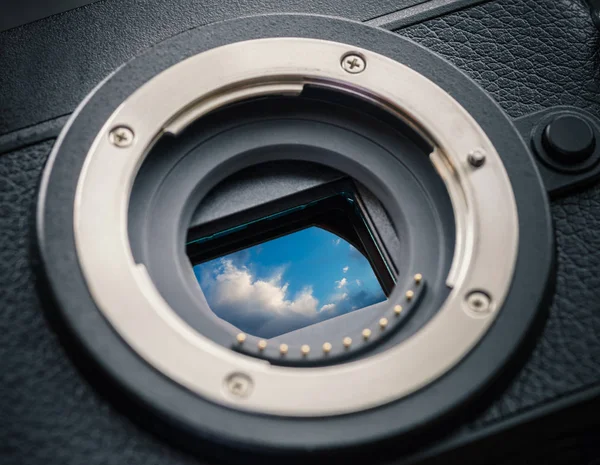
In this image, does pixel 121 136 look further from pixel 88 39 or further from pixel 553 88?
pixel 553 88

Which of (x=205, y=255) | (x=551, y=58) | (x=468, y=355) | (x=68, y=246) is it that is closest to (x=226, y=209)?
(x=205, y=255)

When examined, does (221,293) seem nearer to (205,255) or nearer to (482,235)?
(205,255)

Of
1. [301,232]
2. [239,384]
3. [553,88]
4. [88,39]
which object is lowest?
[239,384]

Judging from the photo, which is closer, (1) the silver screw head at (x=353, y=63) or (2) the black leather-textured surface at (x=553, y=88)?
(2) the black leather-textured surface at (x=553, y=88)

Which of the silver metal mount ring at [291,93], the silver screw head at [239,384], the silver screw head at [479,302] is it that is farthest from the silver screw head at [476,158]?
the silver screw head at [239,384]

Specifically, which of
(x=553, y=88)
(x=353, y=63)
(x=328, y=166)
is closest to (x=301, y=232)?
(x=328, y=166)

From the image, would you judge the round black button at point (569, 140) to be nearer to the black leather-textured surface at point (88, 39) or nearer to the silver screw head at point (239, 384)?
the black leather-textured surface at point (88, 39)

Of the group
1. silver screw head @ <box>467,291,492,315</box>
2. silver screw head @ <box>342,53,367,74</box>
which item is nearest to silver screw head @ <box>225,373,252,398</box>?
silver screw head @ <box>467,291,492,315</box>

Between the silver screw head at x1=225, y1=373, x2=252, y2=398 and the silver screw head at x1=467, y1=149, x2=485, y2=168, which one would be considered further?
the silver screw head at x1=467, y1=149, x2=485, y2=168

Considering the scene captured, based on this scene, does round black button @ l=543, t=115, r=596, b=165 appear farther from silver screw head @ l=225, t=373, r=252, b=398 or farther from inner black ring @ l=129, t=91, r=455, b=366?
silver screw head @ l=225, t=373, r=252, b=398
